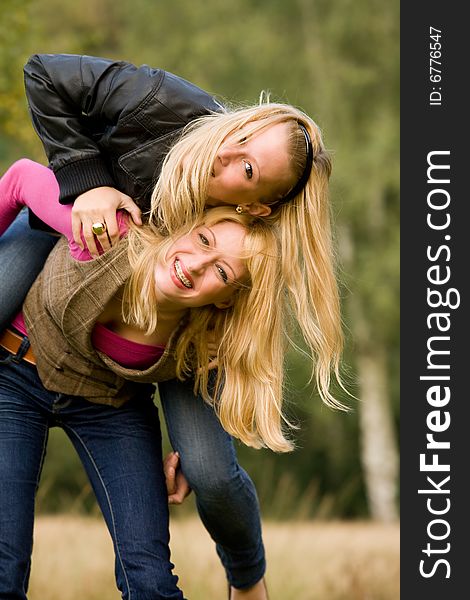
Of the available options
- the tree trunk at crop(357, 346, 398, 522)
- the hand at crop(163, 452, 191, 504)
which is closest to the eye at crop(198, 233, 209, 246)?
the hand at crop(163, 452, 191, 504)

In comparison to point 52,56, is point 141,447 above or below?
below

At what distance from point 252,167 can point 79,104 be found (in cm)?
62

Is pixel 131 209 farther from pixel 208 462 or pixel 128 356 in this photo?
pixel 208 462

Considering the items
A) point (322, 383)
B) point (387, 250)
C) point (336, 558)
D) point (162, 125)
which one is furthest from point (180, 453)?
point (387, 250)

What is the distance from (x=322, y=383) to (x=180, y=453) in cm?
51

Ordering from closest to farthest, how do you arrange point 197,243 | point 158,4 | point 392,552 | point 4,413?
point 197,243 < point 4,413 < point 392,552 < point 158,4

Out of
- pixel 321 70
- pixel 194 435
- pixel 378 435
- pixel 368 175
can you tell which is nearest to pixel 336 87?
pixel 321 70

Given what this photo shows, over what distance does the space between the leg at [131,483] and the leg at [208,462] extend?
0.10 m

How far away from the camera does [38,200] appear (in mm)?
3244

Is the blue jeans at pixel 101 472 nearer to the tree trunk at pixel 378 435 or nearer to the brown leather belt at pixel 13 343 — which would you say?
the brown leather belt at pixel 13 343

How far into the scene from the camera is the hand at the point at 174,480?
3.41 metres

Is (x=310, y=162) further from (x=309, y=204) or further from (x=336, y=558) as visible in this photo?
(x=336, y=558)

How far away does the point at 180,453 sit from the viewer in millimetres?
3309

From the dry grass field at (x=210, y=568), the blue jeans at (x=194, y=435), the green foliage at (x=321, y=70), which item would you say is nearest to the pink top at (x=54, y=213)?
the blue jeans at (x=194, y=435)
